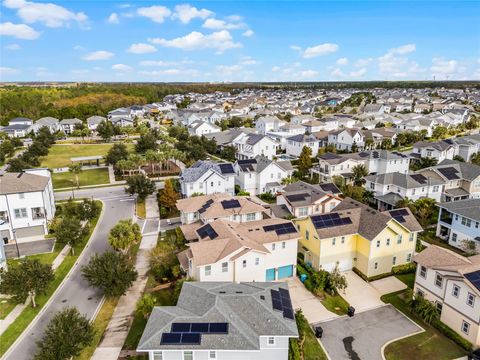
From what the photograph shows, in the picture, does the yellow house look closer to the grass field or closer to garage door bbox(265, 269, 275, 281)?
garage door bbox(265, 269, 275, 281)

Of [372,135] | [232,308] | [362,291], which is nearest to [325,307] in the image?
[362,291]

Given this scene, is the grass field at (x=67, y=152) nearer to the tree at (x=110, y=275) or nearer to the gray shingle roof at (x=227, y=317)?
the tree at (x=110, y=275)

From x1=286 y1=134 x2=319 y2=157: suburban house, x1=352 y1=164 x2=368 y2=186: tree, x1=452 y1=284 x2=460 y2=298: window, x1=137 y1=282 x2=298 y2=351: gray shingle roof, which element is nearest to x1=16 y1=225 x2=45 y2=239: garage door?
x1=137 y1=282 x2=298 y2=351: gray shingle roof

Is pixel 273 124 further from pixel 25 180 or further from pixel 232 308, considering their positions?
pixel 232 308

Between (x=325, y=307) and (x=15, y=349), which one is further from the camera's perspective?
(x=325, y=307)

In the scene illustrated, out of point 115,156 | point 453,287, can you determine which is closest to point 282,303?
point 453,287
